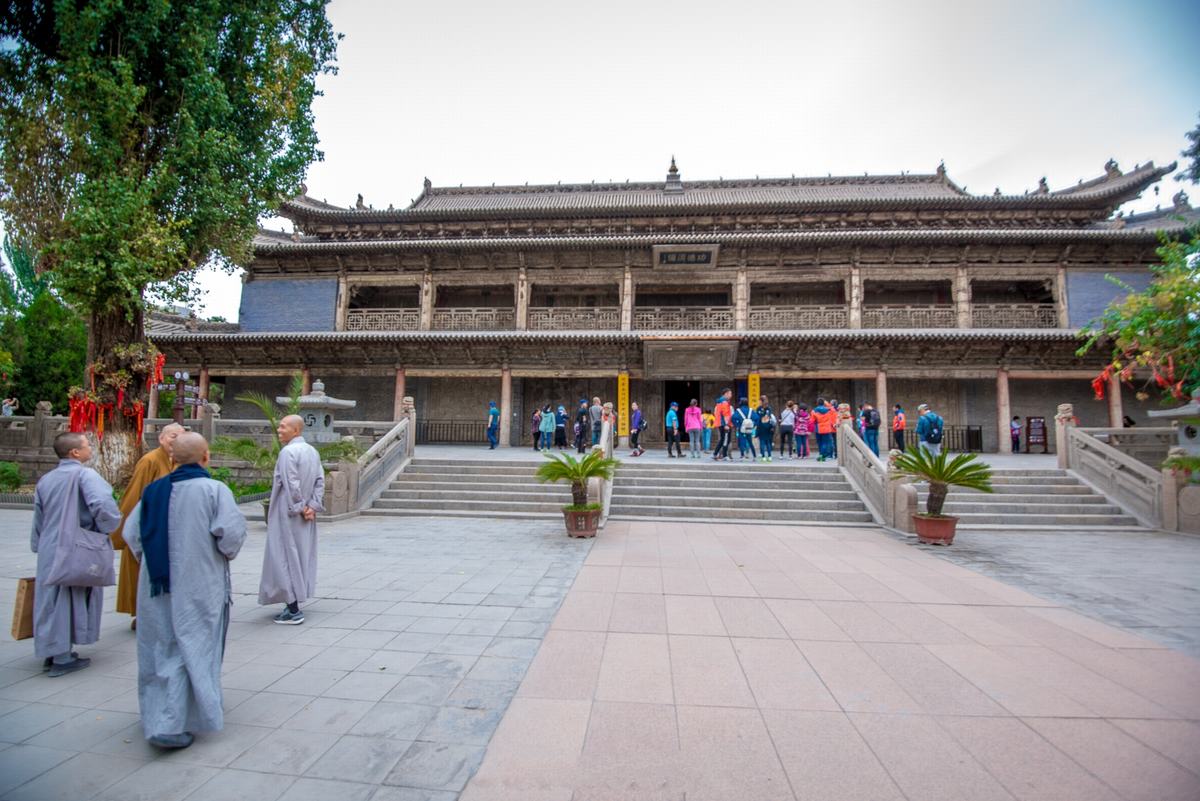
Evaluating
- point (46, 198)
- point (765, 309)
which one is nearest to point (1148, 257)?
point (765, 309)

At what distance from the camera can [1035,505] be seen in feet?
30.1

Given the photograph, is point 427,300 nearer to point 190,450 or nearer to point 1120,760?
point 190,450

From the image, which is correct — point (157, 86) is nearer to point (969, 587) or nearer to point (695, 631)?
point (695, 631)

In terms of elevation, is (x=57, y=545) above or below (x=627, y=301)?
below

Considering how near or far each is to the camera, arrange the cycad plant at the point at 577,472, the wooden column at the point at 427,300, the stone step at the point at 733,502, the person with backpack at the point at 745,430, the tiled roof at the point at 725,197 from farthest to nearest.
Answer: the wooden column at the point at 427,300, the tiled roof at the point at 725,197, the person with backpack at the point at 745,430, the stone step at the point at 733,502, the cycad plant at the point at 577,472

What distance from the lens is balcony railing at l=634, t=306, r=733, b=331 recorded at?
1706cm

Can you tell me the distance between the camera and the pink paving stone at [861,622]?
3.80 m

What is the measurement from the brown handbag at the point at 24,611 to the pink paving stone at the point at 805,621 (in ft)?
15.6

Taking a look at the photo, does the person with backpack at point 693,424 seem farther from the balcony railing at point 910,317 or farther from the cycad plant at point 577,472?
the balcony railing at point 910,317

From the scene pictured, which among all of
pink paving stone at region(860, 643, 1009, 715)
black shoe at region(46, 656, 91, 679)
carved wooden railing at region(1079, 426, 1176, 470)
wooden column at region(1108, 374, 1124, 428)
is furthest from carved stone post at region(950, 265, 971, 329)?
black shoe at region(46, 656, 91, 679)

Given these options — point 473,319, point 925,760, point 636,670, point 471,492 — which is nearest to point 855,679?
point 925,760

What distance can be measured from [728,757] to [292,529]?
3497mm

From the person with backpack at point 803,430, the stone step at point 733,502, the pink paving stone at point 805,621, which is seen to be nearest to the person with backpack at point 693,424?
the person with backpack at point 803,430

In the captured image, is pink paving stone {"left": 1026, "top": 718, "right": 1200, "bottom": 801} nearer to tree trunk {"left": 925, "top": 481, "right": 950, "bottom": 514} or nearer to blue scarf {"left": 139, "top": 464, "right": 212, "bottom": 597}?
blue scarf {"left": 139, "top": 464, "right": 212, "bottom": 597}
